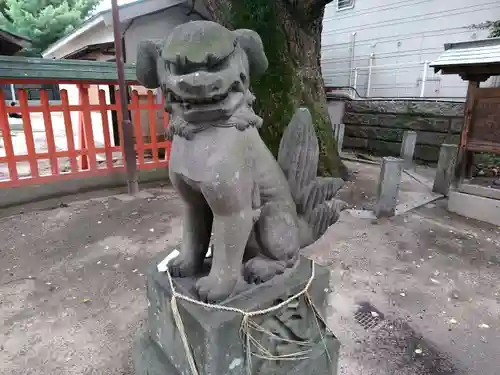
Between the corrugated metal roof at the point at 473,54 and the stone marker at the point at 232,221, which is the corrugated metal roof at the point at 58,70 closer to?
the stone marker at the point at 232,221

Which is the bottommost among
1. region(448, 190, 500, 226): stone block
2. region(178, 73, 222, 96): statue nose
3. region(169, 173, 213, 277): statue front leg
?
region(448, 190, 500, 226): stone block

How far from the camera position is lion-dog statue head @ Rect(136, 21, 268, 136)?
1099mm

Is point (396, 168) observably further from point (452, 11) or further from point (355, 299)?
point (452, 11)

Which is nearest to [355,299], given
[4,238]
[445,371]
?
[445,371]

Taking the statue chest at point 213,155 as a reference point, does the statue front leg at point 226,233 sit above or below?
below

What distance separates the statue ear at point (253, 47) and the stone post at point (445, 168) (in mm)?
4297

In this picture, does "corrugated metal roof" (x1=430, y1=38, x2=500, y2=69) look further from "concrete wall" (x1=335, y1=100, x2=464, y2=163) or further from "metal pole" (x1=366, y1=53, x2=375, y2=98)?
"metal pole" (x1=366, y1=53, x2=375, y2=98)

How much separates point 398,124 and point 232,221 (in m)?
7.60

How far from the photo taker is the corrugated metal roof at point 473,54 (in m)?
3.84

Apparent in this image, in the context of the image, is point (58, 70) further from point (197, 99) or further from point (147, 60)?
point (197, 99)

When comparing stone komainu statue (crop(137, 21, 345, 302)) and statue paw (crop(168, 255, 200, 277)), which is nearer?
stone komainu statue (crop(137, 21, 345, 302))

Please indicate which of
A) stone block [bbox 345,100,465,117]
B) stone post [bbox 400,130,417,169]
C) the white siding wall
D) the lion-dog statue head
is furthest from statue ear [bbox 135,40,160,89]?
the white siding wall

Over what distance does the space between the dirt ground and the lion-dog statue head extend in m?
1.56

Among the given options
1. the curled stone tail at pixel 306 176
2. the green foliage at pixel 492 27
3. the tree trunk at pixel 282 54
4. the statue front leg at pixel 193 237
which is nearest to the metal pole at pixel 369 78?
the green foliage at pixel 492 27
